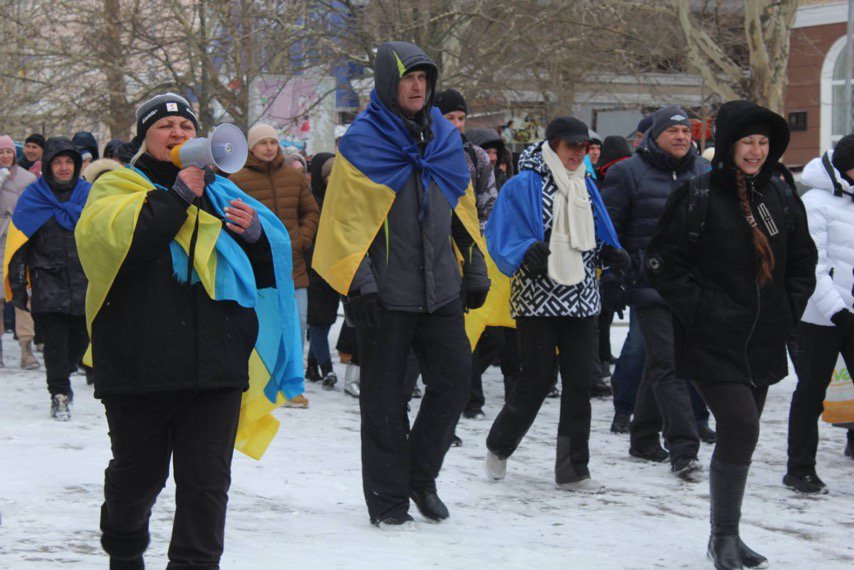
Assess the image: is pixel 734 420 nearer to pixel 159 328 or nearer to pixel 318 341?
pixel 159 328

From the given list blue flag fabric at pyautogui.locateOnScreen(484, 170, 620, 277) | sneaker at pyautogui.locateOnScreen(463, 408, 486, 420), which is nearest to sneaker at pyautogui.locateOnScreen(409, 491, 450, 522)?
blue flag fabric at pyautogui.locateOnScreen(484, 170, 620, 277)

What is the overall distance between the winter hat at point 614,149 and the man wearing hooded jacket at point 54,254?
155 inches

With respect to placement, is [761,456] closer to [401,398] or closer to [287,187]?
[401,398]

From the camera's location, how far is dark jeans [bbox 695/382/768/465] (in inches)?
221

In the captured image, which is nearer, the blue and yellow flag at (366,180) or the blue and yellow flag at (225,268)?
the blue and yellow flag at (225,268)

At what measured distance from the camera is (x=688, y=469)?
755 centimetres

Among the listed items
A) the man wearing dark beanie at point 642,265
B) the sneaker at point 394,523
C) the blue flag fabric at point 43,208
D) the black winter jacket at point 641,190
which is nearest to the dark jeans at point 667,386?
the man wearing dark beanie at point 642,265

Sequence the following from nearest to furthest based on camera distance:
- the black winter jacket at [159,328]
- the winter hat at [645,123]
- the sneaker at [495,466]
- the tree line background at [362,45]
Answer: the black winter jacket at [159,328], the sneaker at [495,466], the winter hat at [645,123], the tree line background at [362,45]

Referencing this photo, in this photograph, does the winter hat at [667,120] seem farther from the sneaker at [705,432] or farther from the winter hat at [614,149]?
the winter hat at [614,149]

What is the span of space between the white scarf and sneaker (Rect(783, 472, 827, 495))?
157cm

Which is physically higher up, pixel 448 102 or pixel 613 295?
pixel 448 102

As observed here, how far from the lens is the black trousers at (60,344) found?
367 inches

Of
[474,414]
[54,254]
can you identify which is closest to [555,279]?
[474,414]

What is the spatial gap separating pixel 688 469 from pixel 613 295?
3.73 feet
